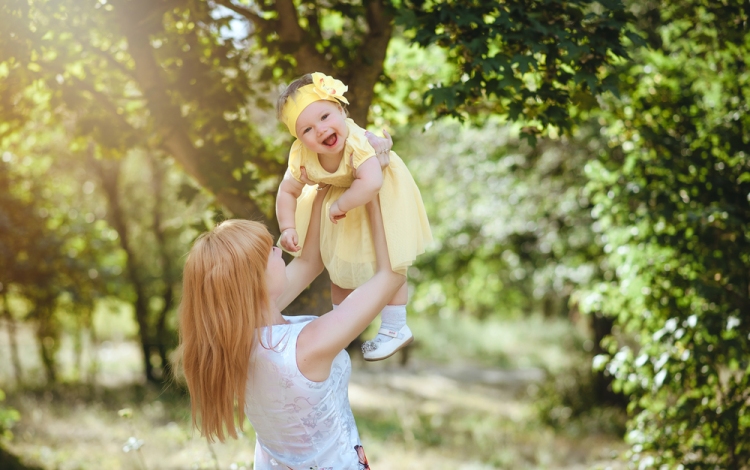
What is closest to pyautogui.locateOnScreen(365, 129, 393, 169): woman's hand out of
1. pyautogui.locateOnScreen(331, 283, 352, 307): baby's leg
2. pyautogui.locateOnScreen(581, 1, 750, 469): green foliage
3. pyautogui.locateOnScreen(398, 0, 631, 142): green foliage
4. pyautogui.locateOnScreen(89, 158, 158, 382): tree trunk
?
pyautogui.locateOnScreen(331, 283, 352, 307): baby's leg

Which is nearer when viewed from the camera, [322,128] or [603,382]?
[322,128]

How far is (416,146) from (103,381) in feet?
22.0

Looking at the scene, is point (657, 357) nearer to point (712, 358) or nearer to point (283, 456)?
point (712, 358)

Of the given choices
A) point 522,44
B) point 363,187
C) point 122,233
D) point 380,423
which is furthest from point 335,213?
point 122,233

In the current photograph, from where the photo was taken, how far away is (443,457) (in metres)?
7.21

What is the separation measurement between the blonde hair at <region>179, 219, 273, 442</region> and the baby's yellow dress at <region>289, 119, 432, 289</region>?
293 mm

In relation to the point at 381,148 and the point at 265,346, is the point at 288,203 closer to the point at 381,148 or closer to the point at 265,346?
the point at 381,148

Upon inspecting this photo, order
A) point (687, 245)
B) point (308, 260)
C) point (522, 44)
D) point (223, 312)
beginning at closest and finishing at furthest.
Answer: point (223, 312)
point (308, 260)
point (522, 44)
point (687, 245)

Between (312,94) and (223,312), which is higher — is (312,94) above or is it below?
above

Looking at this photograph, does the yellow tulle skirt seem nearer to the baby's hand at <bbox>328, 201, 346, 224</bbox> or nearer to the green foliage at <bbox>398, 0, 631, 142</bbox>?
the baby's hand at <bbox>328, 201, 346, 224</bbox>

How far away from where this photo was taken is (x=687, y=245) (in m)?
3.98

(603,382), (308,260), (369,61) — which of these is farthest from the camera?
(603,382)

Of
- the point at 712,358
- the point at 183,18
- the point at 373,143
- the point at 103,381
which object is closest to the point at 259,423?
the point at 373,143

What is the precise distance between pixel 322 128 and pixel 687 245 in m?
2.98
